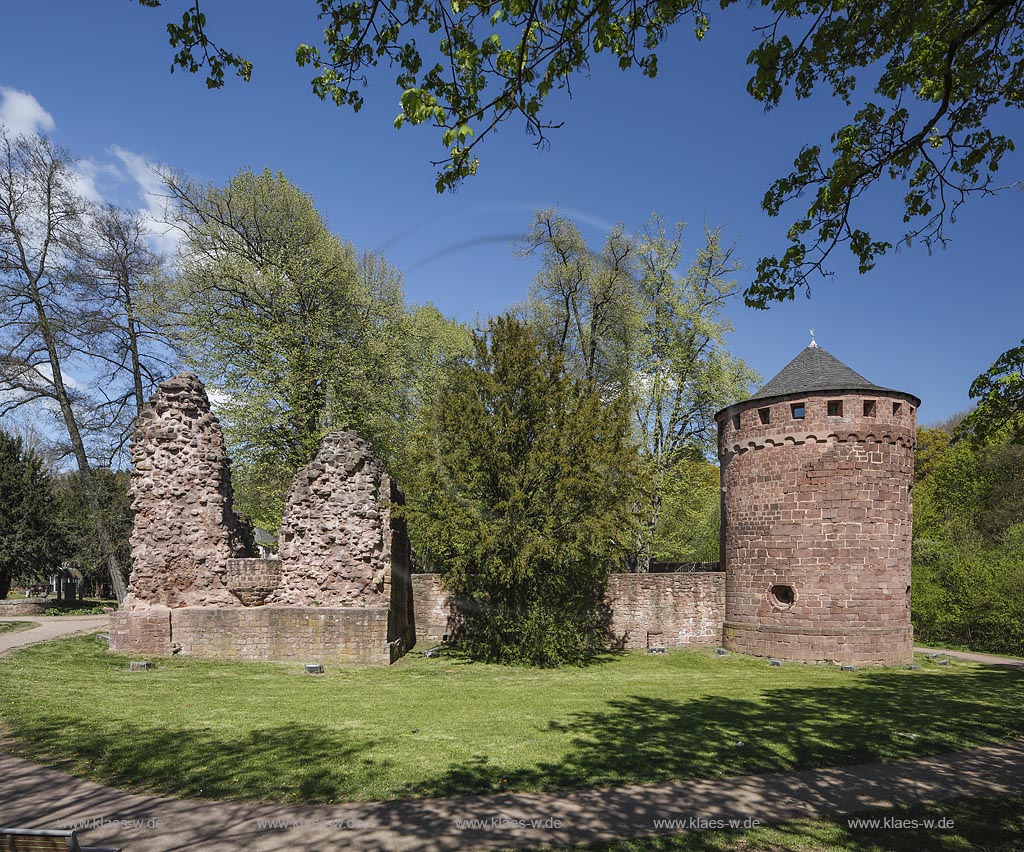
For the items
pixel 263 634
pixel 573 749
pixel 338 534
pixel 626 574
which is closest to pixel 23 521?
pixel 263 634

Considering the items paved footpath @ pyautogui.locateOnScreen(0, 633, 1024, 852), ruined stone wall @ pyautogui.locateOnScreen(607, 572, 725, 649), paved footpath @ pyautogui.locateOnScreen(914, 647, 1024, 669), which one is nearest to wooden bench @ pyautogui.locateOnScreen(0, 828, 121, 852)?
paved footpath @ pyautogui.locateOnScreen(0, 633, 1024, 852)

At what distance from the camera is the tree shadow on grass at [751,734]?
20.6 ft

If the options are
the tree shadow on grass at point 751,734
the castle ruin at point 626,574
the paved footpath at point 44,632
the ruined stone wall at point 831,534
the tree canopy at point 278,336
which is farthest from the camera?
the tree canopy at point 278,336

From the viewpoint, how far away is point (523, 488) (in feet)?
46.4

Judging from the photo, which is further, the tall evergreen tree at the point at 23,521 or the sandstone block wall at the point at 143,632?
the tall evergreen tree at the point at 23,521

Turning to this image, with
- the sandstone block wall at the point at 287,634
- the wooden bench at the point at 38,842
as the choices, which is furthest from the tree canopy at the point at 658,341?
the wooden bench at the point at 38,842

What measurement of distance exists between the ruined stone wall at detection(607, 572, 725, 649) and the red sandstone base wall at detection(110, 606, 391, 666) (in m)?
7.20

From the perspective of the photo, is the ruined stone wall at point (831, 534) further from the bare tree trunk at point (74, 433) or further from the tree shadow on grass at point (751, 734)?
the bare tree trunk at point (74, 433)

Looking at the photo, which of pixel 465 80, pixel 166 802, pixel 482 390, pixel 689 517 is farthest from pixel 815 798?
pixel 689 517

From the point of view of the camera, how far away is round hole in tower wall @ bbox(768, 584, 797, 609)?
53.1 feet

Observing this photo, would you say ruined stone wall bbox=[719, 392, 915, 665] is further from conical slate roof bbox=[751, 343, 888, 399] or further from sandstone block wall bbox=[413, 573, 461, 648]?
sandstone block wall bbox=[413, 573, 461, 648]

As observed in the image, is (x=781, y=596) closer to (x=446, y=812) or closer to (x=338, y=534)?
(x=338, y=534)

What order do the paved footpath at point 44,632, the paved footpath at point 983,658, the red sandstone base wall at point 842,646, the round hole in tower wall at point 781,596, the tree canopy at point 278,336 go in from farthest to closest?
the tree canopy at point 278,336, the paved footpath at point 983,658, the round hole in tower wall at point 781,596, the red sandstone base wall at point 842,646, the paved footpath at point 44,632

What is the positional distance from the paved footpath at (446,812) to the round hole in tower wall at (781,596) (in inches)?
391
